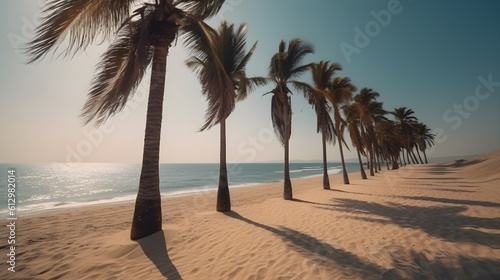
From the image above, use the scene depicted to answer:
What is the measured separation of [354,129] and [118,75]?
23.7 metres

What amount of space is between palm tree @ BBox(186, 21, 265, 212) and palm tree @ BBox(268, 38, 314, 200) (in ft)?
4.62

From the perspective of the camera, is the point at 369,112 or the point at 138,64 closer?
the point at 138,64

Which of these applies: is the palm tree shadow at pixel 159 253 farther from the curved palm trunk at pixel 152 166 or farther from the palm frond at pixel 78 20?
the palm frond at pixel 78 20

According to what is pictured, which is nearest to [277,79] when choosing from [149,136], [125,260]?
[149,136]

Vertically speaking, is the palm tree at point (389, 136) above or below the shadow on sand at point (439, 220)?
above

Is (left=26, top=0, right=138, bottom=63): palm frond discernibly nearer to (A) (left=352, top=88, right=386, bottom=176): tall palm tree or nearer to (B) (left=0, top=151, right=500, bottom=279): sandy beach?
(B) (left=0, top=151, right=500, bottom=279): sandy beach

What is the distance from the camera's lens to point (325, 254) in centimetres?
507

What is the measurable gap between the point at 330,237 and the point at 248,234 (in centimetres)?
228

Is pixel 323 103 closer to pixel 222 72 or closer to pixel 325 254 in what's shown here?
pixel 222 72

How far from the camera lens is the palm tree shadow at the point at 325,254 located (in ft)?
13.9

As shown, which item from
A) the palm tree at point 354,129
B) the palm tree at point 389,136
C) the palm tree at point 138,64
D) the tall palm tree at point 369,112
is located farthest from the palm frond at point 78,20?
the palm tree at point 389,136

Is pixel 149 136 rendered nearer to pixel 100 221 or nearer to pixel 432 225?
pixel 100 221

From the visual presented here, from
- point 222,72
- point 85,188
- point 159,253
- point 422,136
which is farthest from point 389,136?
point 85,188

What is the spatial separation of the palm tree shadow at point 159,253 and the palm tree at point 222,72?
11.7ft
